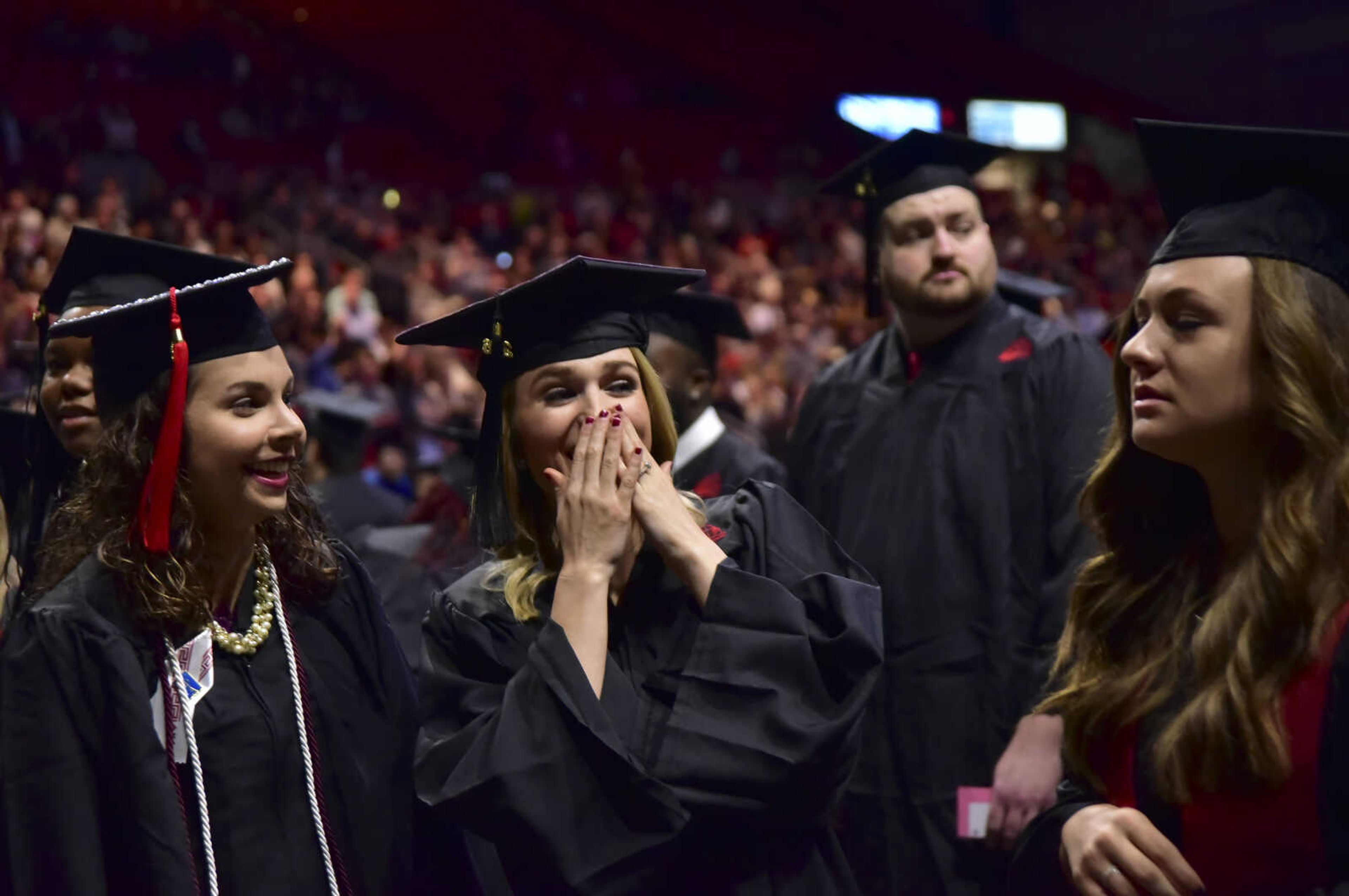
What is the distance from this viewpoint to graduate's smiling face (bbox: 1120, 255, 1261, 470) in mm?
1809

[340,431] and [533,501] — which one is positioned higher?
[340,431]

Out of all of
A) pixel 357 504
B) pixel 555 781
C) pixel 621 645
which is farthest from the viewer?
pixel 357 504

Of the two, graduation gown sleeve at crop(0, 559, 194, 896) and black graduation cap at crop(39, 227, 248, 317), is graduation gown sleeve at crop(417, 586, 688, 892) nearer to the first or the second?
graduation gown sleeve at crop(0, 559, 194, 896)

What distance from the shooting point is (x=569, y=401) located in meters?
2.27

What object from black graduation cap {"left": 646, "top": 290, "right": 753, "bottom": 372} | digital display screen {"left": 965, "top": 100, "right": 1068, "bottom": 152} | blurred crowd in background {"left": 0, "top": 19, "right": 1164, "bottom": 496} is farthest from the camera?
digital display screen {"left": 965, "top": 100, "right": 1068, "bottom": 152}

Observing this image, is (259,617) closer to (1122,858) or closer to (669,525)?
(669,525)

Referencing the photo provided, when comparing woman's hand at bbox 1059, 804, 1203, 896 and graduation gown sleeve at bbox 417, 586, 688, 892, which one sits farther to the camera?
graduation gown sleeve at bbox 417, 586, 688, 892

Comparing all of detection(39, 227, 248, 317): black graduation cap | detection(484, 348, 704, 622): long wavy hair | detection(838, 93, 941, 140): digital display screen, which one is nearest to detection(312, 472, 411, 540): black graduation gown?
detection(39, 227, 248, 317): black graduation cap

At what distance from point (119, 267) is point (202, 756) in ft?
3.10

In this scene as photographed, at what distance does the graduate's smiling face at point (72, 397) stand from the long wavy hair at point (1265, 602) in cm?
203

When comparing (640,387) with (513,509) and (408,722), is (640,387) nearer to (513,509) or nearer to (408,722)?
(513,509)

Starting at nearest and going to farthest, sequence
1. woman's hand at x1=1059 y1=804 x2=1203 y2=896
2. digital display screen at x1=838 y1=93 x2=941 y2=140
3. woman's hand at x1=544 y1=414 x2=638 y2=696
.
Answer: woman's hand at x1=1059 y1=804 x2=1203 y2=896 → woman's hand at x1=544 y1=414 x2=638 y2=696 → digital display screen at x1=838 y1=93 x2=941 y2=140

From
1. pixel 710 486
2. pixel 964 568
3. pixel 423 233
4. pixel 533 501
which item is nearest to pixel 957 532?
pixel 964 568

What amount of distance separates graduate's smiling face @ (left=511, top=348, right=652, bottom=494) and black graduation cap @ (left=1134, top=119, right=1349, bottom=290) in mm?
785
